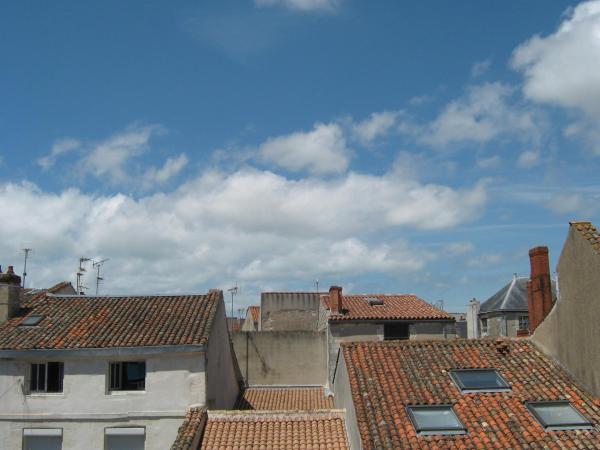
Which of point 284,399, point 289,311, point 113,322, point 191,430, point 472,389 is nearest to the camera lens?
point 472,389

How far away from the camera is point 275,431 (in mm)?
16984

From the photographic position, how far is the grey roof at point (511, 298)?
41.8m

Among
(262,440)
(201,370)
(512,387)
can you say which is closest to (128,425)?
(201,370)

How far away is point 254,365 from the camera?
1428 inches

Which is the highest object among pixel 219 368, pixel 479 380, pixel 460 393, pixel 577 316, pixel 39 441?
pixel 577 316

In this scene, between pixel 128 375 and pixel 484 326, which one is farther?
pixel 484 326

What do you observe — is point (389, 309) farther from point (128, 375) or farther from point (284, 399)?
point (128, 375)

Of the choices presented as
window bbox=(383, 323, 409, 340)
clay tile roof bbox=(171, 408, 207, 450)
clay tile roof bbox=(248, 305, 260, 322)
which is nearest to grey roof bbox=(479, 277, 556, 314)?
window bbox=(383, 323, 409, 340)

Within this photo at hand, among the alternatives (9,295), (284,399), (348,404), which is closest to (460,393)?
(348,404)

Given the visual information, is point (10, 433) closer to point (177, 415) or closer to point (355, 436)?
point (177, 415)

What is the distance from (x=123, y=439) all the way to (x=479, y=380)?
36.3 feet

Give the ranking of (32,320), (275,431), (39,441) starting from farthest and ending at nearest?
1. (32,320)
2. (39,441)
3. (275,431)

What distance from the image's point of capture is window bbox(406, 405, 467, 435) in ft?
44.4

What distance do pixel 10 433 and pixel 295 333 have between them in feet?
65.2
